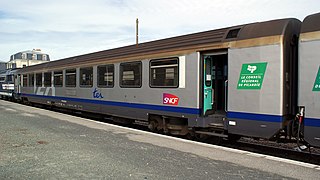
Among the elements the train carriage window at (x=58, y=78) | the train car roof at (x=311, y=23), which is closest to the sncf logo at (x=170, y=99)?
the train car roof at (x=311, y=23)

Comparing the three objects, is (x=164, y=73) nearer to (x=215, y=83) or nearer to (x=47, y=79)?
(x=215, y=83)

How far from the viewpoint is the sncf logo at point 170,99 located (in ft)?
29.5

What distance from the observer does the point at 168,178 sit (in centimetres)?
486

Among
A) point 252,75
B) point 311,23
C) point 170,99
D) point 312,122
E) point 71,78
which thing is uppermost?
point 311,23

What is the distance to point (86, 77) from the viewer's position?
1370 cm

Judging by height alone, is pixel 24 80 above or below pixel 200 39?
below

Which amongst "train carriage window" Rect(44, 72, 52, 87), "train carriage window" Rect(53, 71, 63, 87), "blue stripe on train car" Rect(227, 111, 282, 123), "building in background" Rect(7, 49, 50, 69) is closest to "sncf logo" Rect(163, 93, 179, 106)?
"blue stripe on train car" Rect(227, 111, 282, 123)

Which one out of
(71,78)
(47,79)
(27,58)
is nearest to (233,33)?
(71,78)

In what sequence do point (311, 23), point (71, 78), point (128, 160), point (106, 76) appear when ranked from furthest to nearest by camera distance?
point (71, 78), point (106, 76), point (311, 23), point (128, 160)

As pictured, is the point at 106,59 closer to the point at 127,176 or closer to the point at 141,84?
the point at 141,84

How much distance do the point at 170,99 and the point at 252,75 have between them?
2.89m

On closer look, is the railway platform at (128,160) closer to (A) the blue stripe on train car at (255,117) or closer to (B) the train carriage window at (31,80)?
(A) the blue stripe on train car at (255,117)

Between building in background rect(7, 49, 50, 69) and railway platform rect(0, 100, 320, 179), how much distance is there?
68940 mm

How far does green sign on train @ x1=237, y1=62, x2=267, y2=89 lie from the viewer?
6.78 meters
